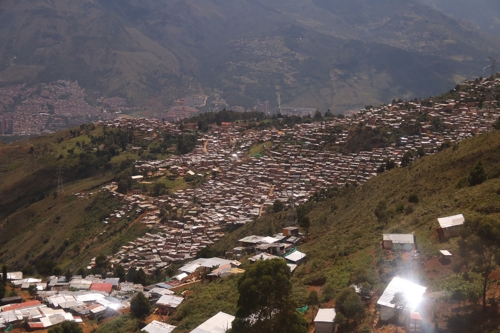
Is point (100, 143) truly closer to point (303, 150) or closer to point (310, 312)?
point (303, 150)

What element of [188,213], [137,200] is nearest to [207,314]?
[188,213]

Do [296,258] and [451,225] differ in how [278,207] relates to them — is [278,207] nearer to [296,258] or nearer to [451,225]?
[296,258]

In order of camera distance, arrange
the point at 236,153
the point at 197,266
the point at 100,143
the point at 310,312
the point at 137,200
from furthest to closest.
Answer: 1. the point at 100,143
2. the point at 236,153
3. the point at 137,200
4. the point at 197,266
5. the point at 310,312

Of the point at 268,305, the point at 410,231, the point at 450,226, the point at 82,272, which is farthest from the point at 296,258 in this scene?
the point at 82,272

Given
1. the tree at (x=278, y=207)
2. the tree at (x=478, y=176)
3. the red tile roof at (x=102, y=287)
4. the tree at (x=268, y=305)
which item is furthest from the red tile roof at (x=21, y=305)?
the tree at (x=478, y=176)

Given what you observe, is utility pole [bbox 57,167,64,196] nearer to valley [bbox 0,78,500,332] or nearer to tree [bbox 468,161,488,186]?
valley [bbox 0,78,500,332]
